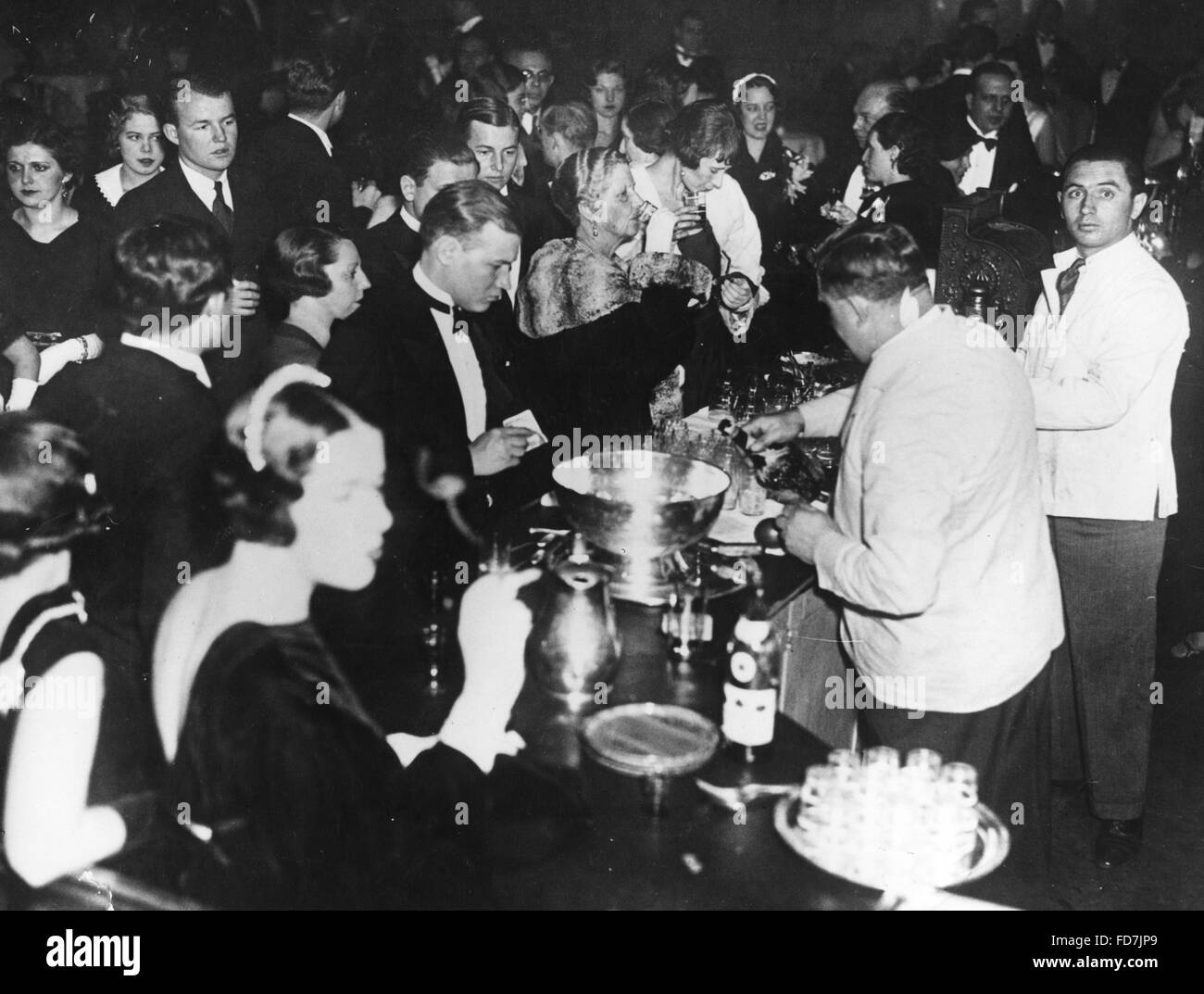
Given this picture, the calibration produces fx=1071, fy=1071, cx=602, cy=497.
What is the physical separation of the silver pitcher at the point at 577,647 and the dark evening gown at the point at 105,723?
2.61 feet

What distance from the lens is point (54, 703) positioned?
5.82 feet

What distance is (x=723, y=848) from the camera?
1417 millimetres

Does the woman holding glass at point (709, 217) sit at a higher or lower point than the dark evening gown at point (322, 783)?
higher

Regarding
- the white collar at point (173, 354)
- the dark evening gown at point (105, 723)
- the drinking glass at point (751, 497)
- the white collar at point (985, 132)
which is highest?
the white collar at point (985, 132)

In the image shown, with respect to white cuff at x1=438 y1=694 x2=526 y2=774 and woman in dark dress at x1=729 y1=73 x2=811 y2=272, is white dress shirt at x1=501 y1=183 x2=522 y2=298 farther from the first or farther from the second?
white cuff at x1=438 y1=694 x2=526 y2=774

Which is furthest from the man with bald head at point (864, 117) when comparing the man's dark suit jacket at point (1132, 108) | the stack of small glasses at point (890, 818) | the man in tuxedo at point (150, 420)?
the stack of small glasses at point (890, 818)

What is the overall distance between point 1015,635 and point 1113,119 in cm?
204

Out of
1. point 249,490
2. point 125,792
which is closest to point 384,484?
point 249,490

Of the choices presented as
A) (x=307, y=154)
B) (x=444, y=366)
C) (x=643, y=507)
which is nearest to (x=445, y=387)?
(x=444, y=366)

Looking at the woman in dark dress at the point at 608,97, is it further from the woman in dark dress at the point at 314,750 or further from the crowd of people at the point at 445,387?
the woman in dark dress at the point at 314,750

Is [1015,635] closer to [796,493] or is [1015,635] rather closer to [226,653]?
[796,493]

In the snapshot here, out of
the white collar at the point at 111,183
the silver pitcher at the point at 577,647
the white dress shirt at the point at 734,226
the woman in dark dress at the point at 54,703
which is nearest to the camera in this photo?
the silver pitcher at the point at 577,647

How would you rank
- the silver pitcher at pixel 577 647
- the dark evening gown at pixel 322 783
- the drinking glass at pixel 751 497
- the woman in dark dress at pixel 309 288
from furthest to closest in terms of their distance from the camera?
the woman in dark dress at pixel 309 288 → the drinking glass at pixel 751 497 → the silver pitcher at pixel 577 647 → the dark evening gown at pixel 322 783

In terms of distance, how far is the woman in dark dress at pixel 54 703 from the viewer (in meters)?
1.86
